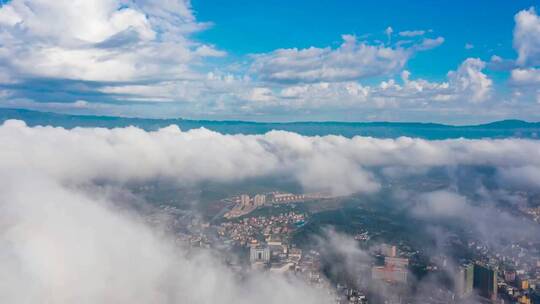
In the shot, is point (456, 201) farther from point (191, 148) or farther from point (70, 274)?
point (191, 148)

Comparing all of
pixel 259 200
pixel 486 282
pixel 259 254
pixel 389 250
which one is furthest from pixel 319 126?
pixel 486 282

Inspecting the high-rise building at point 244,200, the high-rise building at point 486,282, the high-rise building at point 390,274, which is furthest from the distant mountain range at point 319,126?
the high-rise building at point 486,282

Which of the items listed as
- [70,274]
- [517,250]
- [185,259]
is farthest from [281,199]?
[70,274]

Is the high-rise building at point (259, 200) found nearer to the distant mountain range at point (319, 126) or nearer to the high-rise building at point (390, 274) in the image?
the high-rise building at point (390, 274)

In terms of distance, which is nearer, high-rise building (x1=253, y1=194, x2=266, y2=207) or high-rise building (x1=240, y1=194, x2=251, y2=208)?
high-rise building (x1=240, y1=194, x2=251, y2=208)

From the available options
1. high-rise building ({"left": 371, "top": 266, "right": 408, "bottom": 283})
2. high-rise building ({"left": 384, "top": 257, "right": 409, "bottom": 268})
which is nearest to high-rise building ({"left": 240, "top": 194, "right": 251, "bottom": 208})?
high-rise building ({"left": 384, "top": 257, "right": 409, "bottom": 268})

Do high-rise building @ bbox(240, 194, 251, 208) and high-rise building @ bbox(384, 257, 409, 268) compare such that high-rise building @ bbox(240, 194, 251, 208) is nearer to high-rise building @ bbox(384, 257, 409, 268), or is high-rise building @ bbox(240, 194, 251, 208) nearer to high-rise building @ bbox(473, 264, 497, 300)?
high-rise building @ bbox(384, 257, 409, 268)
